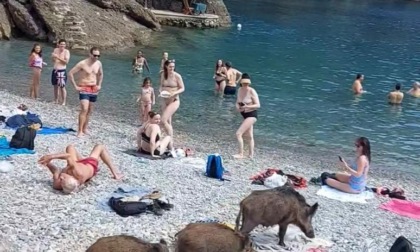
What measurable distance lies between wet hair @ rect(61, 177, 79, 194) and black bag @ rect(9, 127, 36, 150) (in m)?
2.68

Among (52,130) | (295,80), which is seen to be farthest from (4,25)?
(52,130)

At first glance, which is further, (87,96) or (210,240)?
(87,96)

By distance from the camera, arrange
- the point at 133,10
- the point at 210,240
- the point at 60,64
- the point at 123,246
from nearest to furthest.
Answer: the point at 123,246 < the point at 210,240 < the point at 60,64 < the point at 133,10

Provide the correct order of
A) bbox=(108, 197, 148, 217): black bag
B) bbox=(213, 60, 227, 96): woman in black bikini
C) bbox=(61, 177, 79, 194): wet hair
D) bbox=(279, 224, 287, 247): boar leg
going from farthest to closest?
1. bbox=(213, 60, 227, 96): woman in black bikini
2. bbox=(61, 177, 79, 194): wet hair
3. bbox=(108, 197, 148, 217): black bag
4. bbox=(279, 224, 287, 247): boar leg

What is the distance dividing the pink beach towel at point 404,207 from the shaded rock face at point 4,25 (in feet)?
78.3

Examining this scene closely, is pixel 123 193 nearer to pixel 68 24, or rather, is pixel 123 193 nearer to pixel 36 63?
pixel 36 63

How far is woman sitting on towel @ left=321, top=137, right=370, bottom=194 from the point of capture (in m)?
12.4

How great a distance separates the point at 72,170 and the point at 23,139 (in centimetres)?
249

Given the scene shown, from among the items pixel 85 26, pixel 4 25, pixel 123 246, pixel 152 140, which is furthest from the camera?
pixel 85 26

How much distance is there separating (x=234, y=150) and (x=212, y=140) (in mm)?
1525

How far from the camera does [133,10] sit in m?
39.4

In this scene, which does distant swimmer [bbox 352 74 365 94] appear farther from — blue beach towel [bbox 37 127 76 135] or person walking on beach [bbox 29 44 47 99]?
blue beach towel [bbox 37 127 76 135]

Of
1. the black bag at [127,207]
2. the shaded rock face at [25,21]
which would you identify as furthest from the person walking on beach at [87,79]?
the shaded rock face at [25,21]

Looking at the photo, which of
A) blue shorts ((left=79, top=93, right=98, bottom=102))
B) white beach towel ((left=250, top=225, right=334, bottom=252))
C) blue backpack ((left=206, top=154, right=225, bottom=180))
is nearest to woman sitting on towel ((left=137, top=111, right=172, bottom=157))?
blue shorts ((left=79, top=93, right=98, bottom=102))
